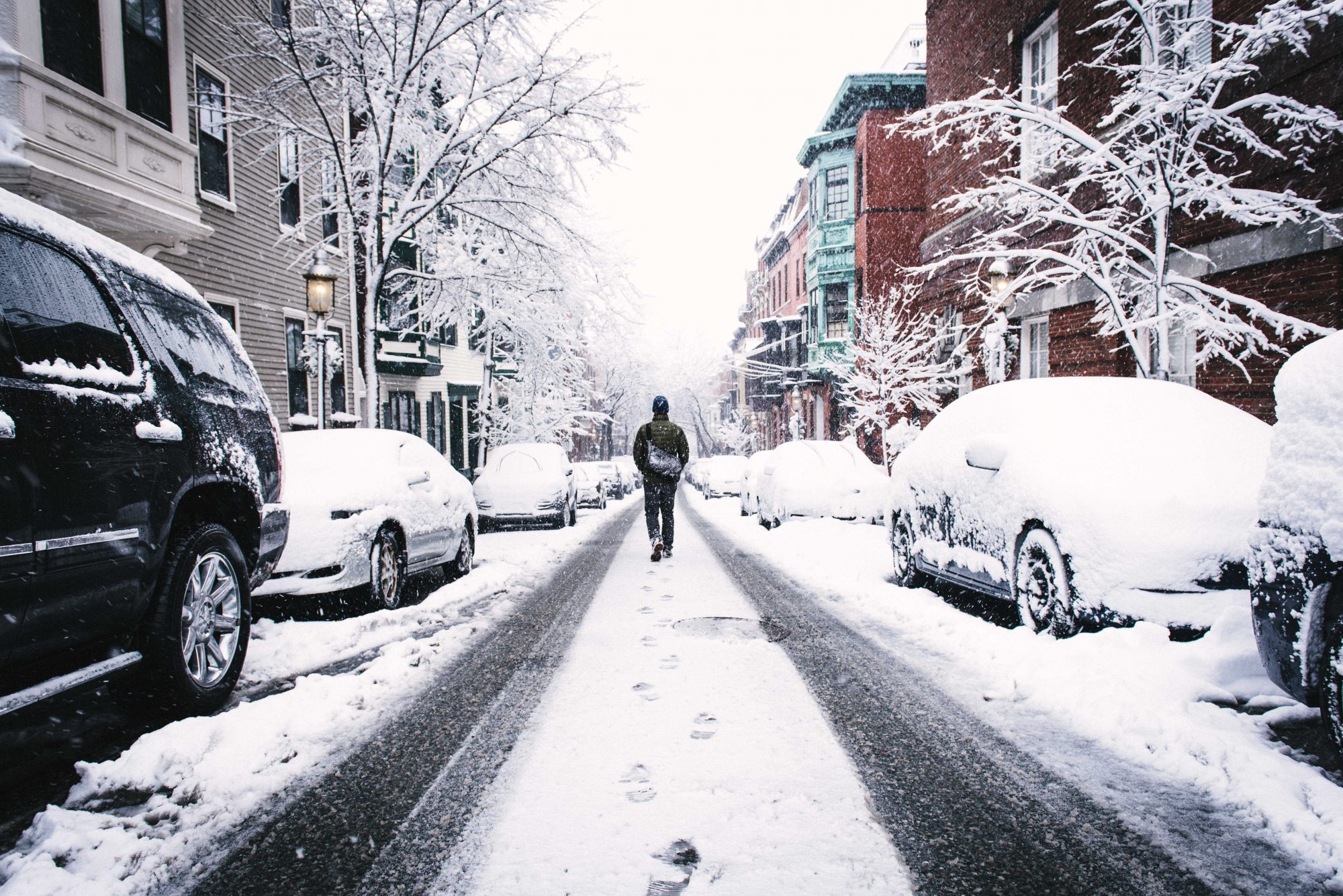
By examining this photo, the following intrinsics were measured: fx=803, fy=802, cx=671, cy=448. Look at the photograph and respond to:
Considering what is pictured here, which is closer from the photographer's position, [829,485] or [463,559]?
[463,559]

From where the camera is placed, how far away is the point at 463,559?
29.2 feet

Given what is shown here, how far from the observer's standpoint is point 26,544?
9.09ft

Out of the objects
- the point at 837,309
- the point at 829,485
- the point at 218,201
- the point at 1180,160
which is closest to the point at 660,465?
the point at 829,485

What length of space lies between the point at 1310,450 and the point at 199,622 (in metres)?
5.00

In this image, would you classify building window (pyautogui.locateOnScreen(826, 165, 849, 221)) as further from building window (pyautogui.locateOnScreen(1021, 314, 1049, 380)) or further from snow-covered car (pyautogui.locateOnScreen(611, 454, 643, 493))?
building window (pyautogui.locateOnScreen(1021, 314, 1049, 380))

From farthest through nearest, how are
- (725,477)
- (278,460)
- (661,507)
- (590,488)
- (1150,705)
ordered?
(725,477) → (590,488) → (661,507) → (278,460) → (1150,705)

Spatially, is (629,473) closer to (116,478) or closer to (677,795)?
(116,478)

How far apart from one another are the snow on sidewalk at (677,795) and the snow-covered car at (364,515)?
2.34 m

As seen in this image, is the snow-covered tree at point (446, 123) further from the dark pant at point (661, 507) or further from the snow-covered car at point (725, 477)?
the snow-covered car at point (725, 477)

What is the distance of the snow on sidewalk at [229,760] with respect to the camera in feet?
8.09

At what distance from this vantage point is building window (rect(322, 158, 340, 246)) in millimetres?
14548

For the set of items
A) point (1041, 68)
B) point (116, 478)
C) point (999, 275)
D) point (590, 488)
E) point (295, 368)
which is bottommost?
point (590, 488)

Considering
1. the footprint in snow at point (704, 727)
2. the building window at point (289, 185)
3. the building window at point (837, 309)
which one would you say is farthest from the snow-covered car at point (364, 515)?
the building window at point (837, 309)

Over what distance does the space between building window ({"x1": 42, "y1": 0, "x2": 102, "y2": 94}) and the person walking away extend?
23.7ft
